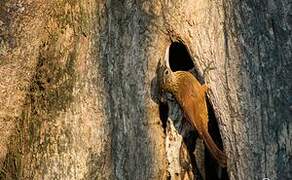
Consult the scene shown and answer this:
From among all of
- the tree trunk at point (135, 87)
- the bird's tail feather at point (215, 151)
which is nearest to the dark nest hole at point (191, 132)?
the tree trunk at point (135, 87)

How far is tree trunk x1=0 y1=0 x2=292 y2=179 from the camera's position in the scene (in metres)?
3.37

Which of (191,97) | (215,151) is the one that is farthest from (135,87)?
(215,151)

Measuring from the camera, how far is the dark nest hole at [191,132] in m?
3.62

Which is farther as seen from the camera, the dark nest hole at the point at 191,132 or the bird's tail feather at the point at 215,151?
the dark nest hole at the point at 191,132

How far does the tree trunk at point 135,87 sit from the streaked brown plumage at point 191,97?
50 millimetres

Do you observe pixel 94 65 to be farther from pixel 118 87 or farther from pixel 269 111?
pixel 269 111

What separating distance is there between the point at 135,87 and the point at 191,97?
32 cm

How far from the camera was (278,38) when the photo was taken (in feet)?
11.1

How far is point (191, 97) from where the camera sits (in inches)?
139

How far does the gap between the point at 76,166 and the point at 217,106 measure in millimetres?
847

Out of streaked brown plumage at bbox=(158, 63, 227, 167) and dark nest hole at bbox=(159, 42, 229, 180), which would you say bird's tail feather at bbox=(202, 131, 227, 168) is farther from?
dark nest hole at bbox=(159, 42, 229, 180)

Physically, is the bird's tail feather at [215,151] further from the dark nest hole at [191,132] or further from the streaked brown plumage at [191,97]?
the dark nest hole at [191,132]

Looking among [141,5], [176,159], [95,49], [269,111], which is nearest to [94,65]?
[95,49]

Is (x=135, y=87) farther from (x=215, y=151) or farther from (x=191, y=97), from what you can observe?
(x=215, y=151)
